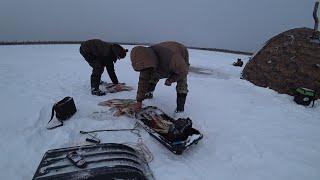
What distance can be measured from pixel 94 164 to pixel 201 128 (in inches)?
86.9

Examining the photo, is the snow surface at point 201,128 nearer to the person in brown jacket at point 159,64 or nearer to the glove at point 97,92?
the glove at point 97,92

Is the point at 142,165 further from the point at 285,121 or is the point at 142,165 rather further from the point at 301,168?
the point at 285,121

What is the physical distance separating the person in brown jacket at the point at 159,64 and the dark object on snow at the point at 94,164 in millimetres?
1395

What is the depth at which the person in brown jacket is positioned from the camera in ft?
14.5

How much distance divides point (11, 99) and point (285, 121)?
531 cm

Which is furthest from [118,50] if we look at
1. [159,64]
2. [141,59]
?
[141,59]

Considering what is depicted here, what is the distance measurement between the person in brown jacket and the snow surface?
25.9 inches

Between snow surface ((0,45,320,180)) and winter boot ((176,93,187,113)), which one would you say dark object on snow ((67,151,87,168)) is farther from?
winter boot ((176,93,187,113))

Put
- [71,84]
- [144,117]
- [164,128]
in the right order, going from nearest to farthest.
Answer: [164,128] → [144,117] → [71,84]

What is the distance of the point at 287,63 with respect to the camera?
769 cm

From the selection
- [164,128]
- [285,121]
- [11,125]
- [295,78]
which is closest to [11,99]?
[11,125]

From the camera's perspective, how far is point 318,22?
7.98m

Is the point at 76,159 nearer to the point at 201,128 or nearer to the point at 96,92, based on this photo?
the point at 201,128

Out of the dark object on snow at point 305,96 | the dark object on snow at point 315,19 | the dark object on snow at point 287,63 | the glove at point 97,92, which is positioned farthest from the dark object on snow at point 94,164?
the dark object on snow at point 315,19
